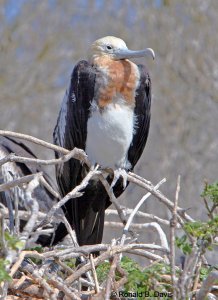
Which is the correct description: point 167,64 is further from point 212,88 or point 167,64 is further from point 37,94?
point 37,94

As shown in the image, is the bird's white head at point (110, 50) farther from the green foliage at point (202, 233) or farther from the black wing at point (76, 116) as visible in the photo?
the green foliage at point (202, 233)

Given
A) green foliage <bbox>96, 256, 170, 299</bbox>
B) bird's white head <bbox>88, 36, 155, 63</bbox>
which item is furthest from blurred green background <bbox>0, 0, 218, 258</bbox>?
green foliage <bbox>96, 256, 170, 299</bbox>

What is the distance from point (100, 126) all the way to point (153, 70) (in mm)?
5931

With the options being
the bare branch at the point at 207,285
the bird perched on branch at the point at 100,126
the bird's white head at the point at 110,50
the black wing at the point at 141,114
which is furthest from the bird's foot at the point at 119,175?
the bare branch at the point at 207,285

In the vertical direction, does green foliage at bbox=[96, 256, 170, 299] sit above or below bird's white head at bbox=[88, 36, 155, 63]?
below

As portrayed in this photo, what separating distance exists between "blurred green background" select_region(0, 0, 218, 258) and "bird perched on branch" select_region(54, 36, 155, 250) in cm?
259

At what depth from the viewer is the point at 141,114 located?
420 cm

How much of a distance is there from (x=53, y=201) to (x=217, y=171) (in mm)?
3288

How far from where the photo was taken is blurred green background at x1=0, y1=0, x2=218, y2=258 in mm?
8828

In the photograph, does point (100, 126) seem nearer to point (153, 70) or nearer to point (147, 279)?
point (147, 279)

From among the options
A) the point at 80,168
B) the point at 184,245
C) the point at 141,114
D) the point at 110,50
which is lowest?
the point at 80,168

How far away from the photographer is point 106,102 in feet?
13.5

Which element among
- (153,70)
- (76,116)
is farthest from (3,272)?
(153,70)

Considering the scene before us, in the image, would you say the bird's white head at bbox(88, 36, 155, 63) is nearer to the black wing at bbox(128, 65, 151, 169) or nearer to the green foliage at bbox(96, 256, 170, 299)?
the black wing at bbox(128, 65, 151, 169)
